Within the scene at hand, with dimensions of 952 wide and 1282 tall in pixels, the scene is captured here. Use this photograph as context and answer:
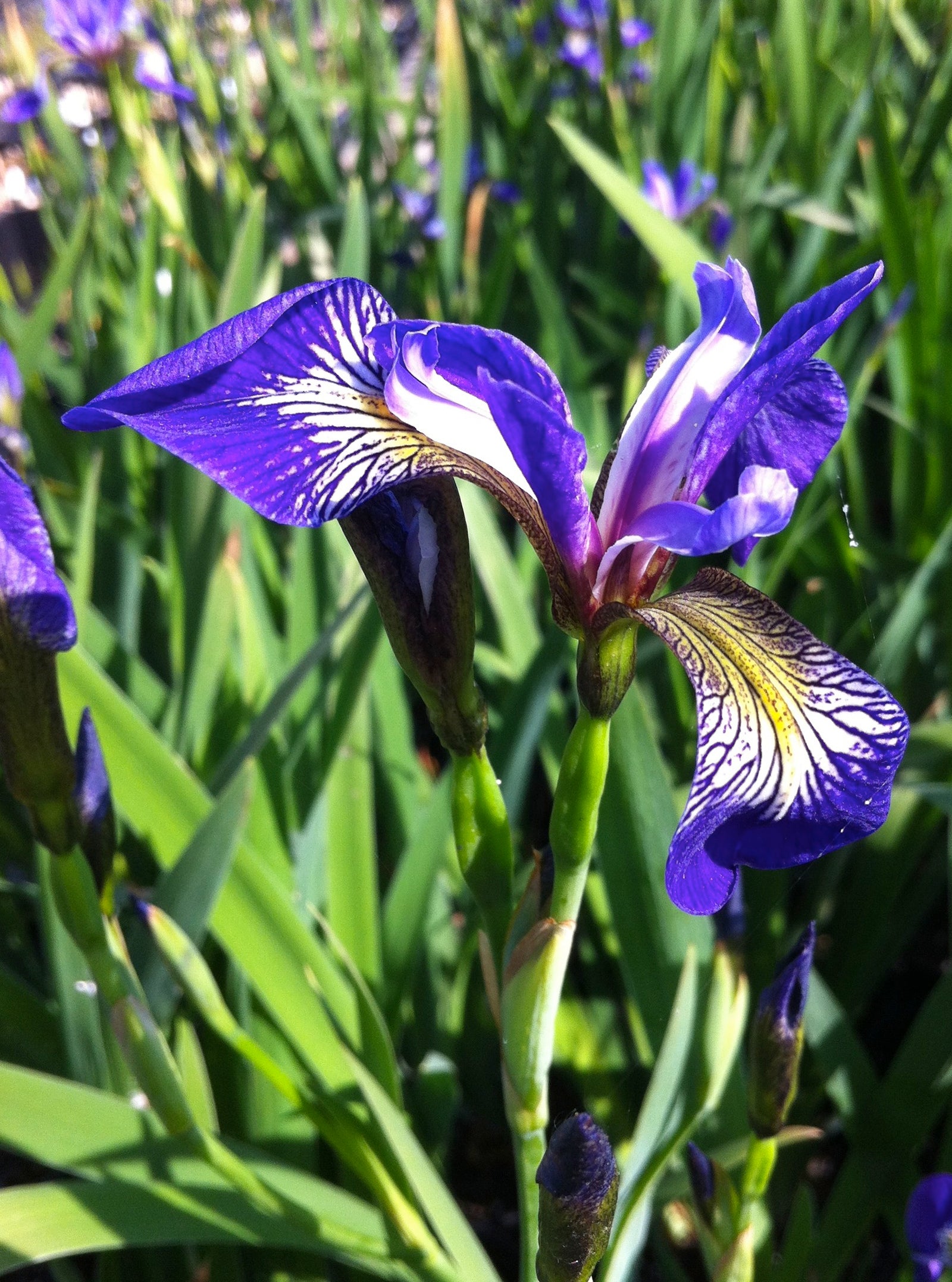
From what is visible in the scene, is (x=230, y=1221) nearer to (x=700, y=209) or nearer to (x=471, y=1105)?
(x=471, y=1105)

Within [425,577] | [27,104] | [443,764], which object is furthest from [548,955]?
[27,104]

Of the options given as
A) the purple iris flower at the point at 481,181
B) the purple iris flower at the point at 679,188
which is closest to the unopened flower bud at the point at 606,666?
the purple iris flower at the point at 679,188

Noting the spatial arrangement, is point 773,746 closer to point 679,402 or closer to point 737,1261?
point 679,402

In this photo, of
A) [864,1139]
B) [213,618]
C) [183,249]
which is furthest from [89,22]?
[864,1139]

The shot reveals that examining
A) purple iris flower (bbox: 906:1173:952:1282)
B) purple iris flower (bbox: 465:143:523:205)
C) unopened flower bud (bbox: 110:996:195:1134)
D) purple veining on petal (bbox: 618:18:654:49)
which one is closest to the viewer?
unopened flower bud (bbox: 110:996:195:1134)

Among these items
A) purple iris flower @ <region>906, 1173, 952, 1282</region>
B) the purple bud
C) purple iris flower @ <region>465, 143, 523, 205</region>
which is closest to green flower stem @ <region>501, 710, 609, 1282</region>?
purple iris flower @ <region>906, 1173, 952, 1282</region>

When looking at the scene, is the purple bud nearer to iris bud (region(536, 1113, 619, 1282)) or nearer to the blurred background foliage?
the blurred background foliage

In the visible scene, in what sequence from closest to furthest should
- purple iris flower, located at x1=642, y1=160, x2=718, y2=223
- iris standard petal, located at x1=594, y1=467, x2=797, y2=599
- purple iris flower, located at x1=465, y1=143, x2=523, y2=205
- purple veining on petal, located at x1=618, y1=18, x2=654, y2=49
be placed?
iris standard petal, located at x1=594, y1=467, x2=797, y2=599 < purple iris flower, located at x1=642, y1=160, x2=718, y2=223 < purple iris flower, located at x1=465, y1=143, x2=523, y2=205 < purple veining on petal, located at x1=618, y1=18, x2=654, y2=49
